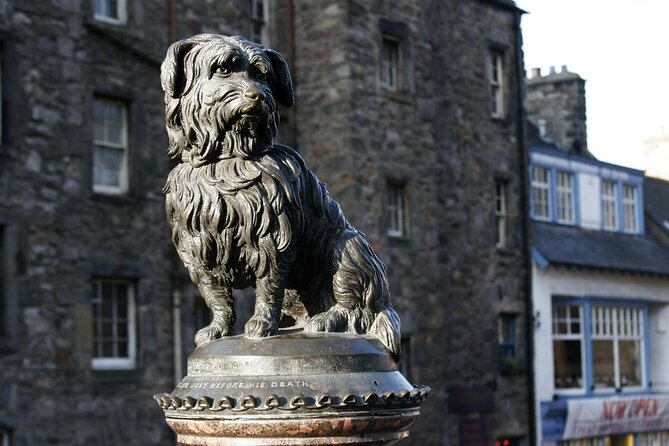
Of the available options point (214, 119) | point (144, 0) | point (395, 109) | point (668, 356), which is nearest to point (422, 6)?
point (395, 109)

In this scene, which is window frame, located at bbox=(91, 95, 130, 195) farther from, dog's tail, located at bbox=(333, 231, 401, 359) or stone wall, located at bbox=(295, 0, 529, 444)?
dog's tail, located at bbox=(333, 231, 401, 359)

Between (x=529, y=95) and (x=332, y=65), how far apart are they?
526 inches

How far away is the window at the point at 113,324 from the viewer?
18533mm

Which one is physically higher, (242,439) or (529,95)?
(529,95)

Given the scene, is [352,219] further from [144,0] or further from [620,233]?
[620,233]

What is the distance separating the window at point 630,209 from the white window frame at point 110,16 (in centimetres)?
1740

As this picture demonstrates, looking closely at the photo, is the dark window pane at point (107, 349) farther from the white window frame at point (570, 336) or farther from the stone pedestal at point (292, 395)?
the stone pedestal at point (292, 395)

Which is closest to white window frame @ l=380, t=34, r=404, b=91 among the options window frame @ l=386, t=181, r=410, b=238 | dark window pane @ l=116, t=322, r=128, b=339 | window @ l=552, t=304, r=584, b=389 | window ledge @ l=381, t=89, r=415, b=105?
window ledge @ l=381, t=89, r=415, b=105

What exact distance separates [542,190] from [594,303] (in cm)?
314

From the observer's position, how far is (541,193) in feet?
97.2

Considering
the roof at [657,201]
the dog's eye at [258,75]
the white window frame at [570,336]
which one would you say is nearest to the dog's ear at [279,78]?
the dog's eye at [258,75]

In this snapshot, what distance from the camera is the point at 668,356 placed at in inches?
1312

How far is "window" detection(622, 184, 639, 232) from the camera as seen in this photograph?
1293 inches

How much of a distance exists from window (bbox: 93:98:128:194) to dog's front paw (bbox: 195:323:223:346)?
14.7 m
